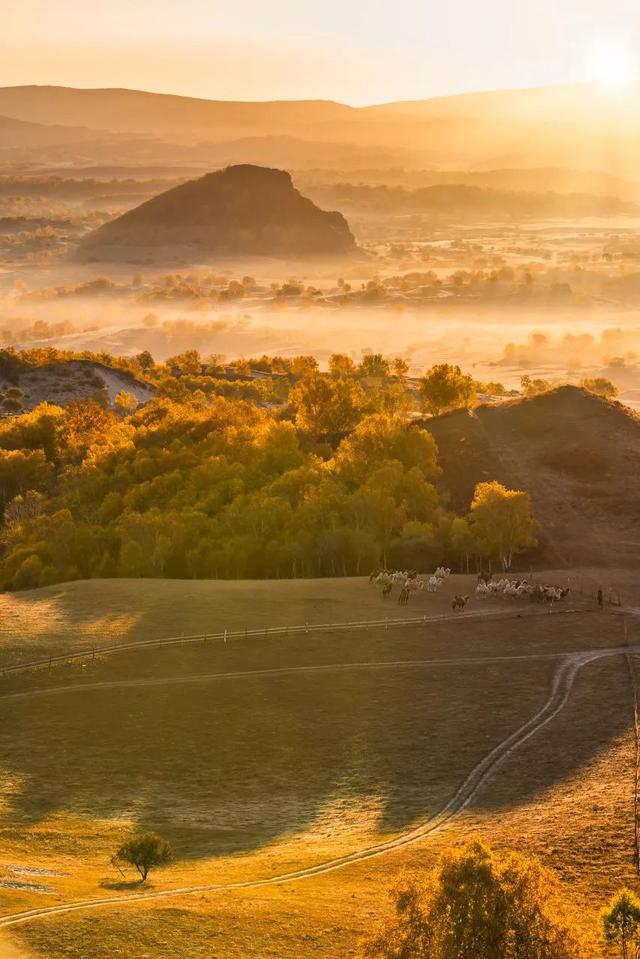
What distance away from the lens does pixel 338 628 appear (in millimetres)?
83562

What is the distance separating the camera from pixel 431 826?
51781 mm

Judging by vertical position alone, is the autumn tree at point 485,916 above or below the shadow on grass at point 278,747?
above

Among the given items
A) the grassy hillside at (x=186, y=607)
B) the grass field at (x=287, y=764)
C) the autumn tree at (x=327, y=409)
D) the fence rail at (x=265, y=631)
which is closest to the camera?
the grass field at (x=287, y=764)

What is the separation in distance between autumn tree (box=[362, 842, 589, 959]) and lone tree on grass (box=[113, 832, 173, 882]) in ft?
51.9

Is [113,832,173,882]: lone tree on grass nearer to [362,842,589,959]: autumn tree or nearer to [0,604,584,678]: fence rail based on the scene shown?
[362,842,589,959]: autumn tree

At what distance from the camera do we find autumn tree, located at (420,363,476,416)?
524 ft

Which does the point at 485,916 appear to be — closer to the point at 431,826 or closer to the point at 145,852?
the point at 145,852

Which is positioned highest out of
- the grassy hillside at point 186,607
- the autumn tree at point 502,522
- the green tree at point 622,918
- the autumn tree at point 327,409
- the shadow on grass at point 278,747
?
the autumn tree at point 327,409

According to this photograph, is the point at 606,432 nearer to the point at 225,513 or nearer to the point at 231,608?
the point at 225,513

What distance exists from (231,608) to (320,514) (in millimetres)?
24291

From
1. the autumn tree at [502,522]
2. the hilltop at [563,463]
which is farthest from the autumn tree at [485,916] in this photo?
the hilltop at [563,463]

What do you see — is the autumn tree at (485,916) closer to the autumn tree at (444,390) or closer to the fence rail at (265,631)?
the fence rail at (265,631)

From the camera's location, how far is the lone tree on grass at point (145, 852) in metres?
45.8

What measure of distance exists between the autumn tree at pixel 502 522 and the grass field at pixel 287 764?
53.8 feet
